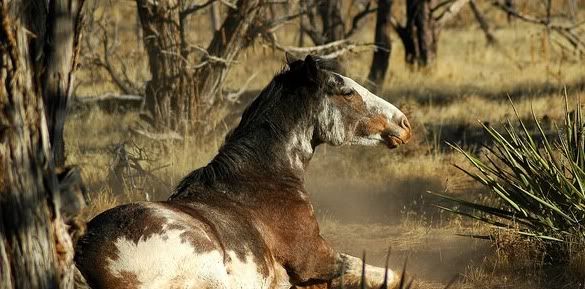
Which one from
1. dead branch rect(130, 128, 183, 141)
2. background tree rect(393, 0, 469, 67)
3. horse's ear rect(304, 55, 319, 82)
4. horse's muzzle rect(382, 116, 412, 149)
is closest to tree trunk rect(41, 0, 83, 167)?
horse's ear rect(304, 55, 319, 82)

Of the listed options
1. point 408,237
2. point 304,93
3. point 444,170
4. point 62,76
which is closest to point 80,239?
point 62,76

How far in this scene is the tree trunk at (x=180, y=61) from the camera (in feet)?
39.5

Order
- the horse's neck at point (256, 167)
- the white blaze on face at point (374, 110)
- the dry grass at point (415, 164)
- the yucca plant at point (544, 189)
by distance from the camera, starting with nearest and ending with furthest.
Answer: the horse's neck at point (256, 167), the white blaze on face at point (374, 110), the yucca plant at point (544, 189), the dry grass at point (415, 164)

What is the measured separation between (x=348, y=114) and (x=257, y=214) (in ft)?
2.85

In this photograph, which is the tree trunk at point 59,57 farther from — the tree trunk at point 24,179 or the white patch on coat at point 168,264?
the white patch on coat at point 168,264

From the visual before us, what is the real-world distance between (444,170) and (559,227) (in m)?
3.88

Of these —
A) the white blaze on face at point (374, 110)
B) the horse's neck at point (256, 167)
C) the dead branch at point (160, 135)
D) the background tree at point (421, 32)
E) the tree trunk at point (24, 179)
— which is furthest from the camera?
the background tree at point (421, 32)

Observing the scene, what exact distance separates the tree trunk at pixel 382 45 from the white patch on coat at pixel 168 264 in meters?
11.8

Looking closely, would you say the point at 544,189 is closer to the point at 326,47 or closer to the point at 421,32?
the point at 326,47

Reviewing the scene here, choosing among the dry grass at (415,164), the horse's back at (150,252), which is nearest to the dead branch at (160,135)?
the dry grass at (415,164)

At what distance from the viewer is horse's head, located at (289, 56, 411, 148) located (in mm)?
6070

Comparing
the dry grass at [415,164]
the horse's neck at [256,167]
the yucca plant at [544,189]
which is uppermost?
the horse's neck at [256,167]

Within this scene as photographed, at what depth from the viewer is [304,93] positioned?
603cm

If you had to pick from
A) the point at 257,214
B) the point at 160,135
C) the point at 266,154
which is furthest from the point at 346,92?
the point at 160,135
